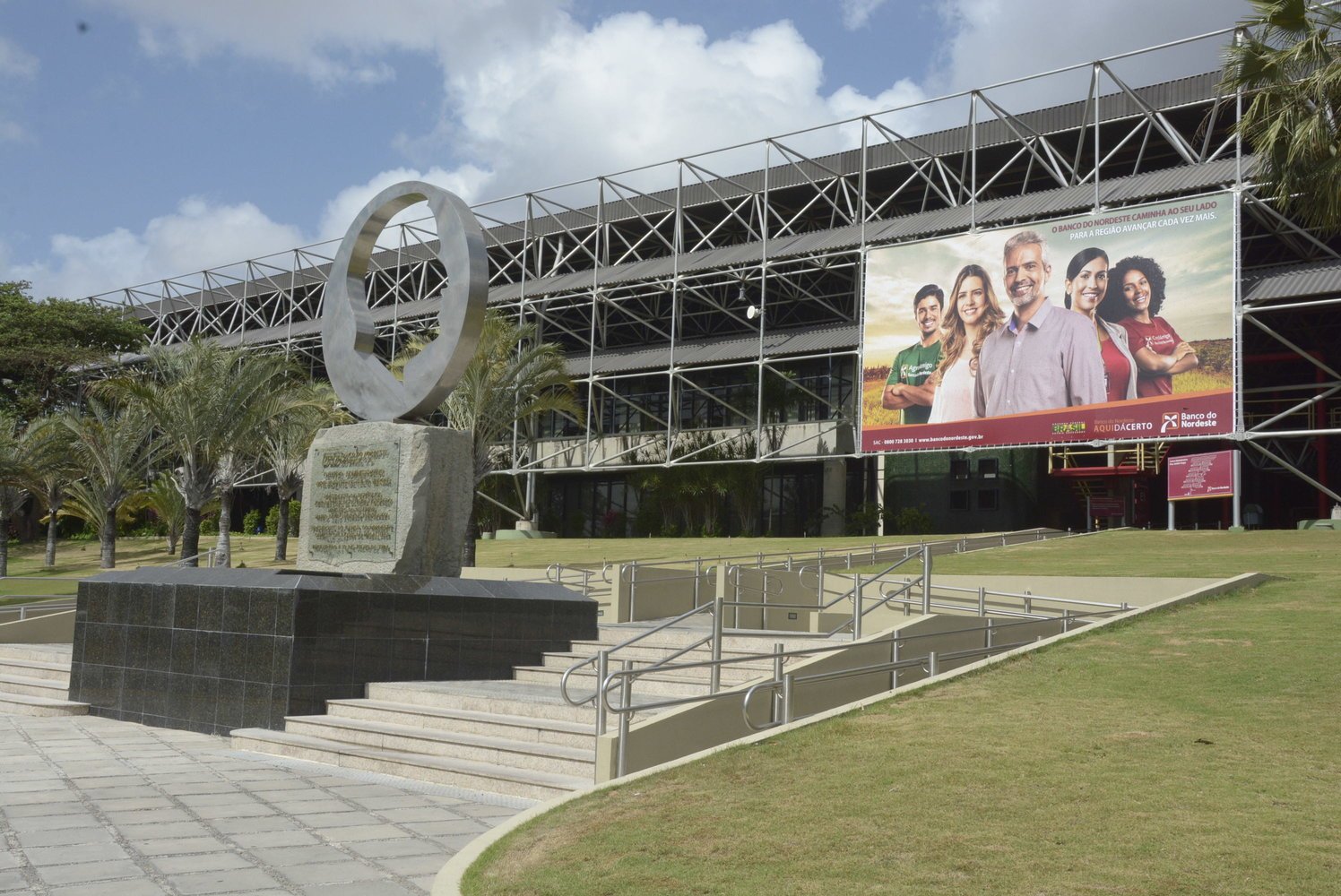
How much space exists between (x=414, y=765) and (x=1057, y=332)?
2374cm

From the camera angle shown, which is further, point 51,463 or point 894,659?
point 51,463

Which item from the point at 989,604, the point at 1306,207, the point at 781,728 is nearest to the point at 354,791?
the point at 781,728

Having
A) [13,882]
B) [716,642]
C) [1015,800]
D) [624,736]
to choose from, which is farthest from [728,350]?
[13,882]

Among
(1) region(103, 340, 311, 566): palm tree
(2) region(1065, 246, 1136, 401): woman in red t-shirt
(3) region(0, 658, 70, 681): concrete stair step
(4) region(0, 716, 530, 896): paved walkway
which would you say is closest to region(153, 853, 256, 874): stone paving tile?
(4) region(0, 716, 530, 896): paved walkway

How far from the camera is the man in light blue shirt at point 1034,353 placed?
94.5 ft

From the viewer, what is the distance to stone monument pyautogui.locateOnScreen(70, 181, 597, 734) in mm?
10891

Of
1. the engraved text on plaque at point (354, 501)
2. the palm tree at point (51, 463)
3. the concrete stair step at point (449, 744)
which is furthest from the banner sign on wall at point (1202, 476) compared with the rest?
the palm tree at point (51, 463)

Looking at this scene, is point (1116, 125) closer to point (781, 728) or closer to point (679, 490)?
point (679, 490)

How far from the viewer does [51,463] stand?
38469 millimetres

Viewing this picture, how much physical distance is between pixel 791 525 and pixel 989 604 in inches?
942

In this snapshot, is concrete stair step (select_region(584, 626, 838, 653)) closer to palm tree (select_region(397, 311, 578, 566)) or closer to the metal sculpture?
the metal sculpture

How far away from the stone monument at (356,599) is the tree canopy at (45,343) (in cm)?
3839

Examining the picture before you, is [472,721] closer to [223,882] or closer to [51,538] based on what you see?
[223,882]

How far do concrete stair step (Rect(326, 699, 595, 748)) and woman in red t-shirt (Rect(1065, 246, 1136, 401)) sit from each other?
22.0m
